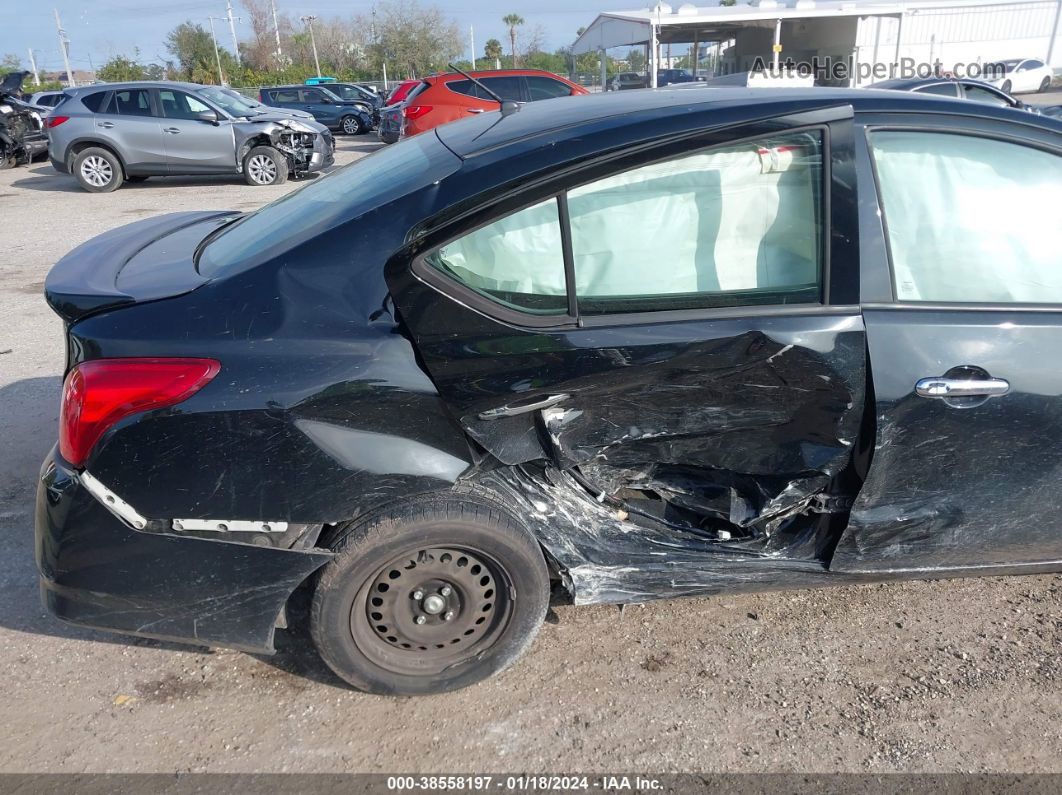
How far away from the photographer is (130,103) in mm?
13797

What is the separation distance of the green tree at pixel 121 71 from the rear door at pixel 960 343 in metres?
50.3

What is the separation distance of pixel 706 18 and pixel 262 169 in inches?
571

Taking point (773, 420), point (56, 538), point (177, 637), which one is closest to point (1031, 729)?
point (773, 420)

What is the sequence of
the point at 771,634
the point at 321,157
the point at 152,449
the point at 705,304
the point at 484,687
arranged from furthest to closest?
the point at 321,157
the point at 771,634
the point at 484,687
the point at 705,304
the point at 152,449

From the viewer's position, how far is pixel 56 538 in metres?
2.49

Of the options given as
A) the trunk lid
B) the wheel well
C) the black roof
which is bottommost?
the wheel well

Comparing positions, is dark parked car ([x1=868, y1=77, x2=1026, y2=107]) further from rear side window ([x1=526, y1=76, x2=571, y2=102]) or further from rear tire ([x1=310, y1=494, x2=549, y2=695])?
rear tire ([x1=310, y1=494, x2=549, y2=695])

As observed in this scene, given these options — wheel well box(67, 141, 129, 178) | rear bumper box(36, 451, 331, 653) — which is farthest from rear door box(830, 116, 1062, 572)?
wheel well box(67, 141, 129, 178)

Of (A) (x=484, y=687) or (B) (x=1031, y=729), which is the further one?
(A) (x=484, y=687)

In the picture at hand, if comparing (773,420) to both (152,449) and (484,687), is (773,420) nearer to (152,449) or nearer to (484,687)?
(484,687)

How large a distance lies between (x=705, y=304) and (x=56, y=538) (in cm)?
201

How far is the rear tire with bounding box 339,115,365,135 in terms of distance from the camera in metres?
25.5

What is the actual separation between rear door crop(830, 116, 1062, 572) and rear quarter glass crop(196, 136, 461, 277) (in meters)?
1.37

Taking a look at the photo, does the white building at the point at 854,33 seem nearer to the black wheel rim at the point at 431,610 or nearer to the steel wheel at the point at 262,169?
the steel wheel at the point at 262,169
